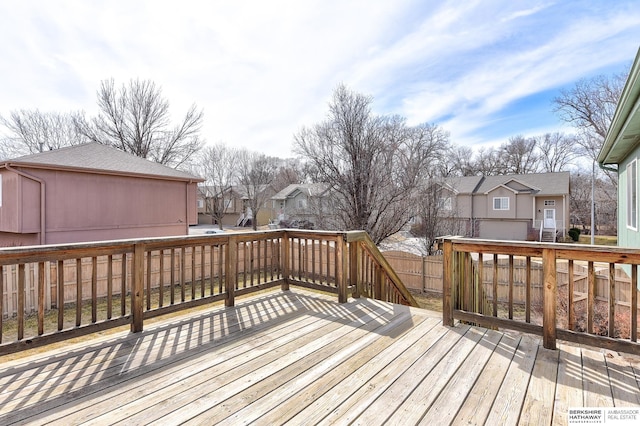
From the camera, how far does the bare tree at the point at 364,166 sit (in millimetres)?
10734

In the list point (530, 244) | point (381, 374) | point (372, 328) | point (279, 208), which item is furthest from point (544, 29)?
point (279, 208)

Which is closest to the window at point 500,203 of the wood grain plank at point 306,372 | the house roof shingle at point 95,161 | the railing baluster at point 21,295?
the house roof shingle at point 95,161

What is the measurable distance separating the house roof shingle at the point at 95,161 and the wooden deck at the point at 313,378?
8842mm

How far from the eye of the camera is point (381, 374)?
2.34 meters

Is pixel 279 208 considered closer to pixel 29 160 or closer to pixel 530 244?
pixel 29 160

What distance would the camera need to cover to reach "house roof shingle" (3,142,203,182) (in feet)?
30.6

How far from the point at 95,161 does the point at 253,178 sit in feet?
59.0

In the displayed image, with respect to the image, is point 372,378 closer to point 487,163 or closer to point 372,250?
point 372,250

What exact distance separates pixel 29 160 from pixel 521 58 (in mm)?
14381

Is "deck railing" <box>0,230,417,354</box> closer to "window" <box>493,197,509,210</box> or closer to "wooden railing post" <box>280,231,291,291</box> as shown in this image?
"wooden railing post" <box>280,231,291,291</box>

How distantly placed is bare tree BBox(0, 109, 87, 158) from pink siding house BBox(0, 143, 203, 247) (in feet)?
41.0

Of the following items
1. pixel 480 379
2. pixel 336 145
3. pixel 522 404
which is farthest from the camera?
pixel 336 145

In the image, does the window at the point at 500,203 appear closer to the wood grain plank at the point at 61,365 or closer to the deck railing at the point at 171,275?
the deck railing at the point at 171,275

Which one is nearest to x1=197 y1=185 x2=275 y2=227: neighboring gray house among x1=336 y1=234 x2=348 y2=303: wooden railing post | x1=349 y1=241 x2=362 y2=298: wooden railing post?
x1=349 y1=241 x2=362 y2=298: wooden railing post
